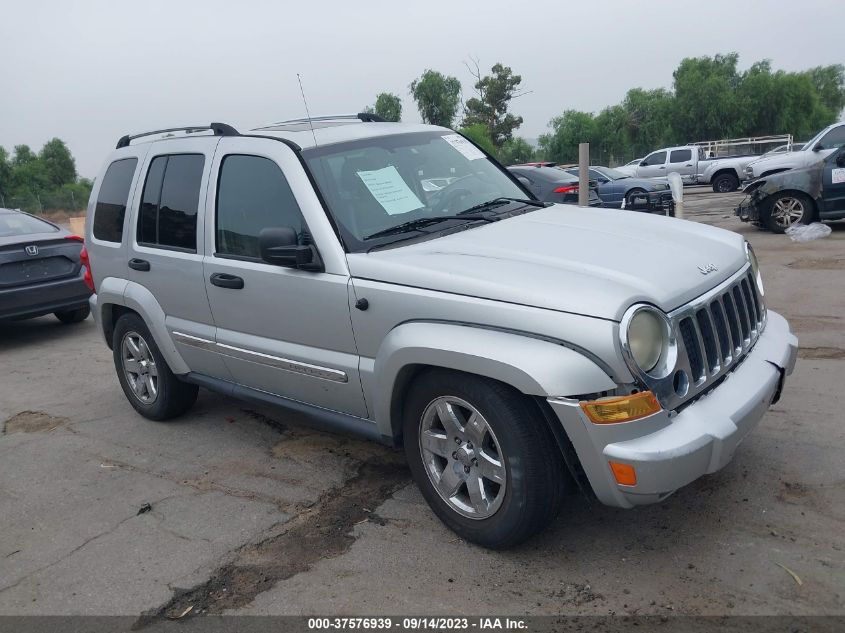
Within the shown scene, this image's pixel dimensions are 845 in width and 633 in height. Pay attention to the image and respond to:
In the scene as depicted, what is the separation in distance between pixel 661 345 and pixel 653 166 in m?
27.0

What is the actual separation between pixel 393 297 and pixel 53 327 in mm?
7562

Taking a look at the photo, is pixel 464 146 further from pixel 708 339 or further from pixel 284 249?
pixel 708 339

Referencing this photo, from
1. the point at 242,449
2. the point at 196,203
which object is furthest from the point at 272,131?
the point at 242,449

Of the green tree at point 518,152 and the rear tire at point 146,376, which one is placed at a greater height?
the rear tire at point 146,376

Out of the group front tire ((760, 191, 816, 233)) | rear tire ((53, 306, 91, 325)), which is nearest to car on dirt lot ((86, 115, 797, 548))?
rear tire ((53, 306, 91, 325))

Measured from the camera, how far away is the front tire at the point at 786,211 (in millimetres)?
12125

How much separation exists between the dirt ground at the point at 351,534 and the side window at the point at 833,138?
9.24 m

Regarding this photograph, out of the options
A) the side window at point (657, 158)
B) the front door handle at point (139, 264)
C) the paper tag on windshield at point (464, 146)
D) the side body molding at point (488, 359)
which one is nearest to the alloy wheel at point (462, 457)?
the side body molding at point (488, 359)

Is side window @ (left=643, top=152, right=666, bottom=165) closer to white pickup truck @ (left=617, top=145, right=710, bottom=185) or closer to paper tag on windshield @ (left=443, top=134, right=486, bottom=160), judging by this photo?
white pickup truck @ (left=617, top=145, right=710, bottom=185)

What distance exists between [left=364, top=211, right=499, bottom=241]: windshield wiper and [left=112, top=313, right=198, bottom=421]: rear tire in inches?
83.7

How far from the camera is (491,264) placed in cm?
342

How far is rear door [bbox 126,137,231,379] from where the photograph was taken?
4.64 metres

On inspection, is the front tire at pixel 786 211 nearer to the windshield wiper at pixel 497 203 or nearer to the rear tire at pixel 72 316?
the windshield wiper at pixel 497 203

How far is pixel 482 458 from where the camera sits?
131 inches
